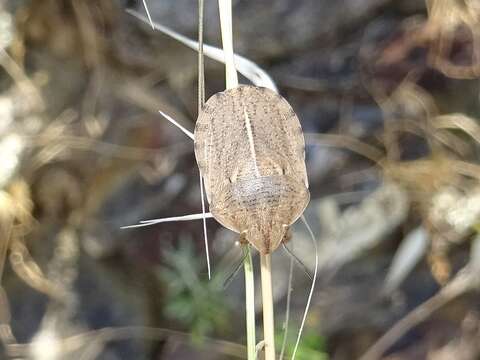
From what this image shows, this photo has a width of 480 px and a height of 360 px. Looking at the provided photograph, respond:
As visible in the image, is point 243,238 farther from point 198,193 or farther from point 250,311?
point 198,193

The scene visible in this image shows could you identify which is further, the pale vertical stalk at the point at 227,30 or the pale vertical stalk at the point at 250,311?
the pale vertical stalk at the point at 227,30

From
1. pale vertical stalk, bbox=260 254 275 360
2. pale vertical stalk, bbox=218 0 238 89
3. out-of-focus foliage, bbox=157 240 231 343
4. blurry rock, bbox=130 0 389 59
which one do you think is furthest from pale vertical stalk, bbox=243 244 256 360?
blurry rock, bbox=130 0 389 59

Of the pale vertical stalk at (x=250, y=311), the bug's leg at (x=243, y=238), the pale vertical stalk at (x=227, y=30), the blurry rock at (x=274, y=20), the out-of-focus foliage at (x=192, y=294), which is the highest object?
the blurry rock at (x=274, y=20)

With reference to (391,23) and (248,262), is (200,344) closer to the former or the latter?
(248,262)

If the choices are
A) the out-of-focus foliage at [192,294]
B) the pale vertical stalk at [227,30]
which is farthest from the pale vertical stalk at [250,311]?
the out-of-focus foliage at [192,294]

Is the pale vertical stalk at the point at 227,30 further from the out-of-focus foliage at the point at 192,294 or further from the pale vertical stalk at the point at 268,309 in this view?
the out-of-focus foliage at the point at 192,294

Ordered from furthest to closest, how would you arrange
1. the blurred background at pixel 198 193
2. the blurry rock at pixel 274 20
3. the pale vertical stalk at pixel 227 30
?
the blurred background at pixel 198 193 < the blurry rock at pixel 274 20 < the pale vertical stalk at pixel 227 30

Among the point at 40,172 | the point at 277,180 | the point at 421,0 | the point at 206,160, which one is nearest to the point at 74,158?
the point at 40,172

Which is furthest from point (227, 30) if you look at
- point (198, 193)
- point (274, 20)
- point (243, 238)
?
point (198, 193)
